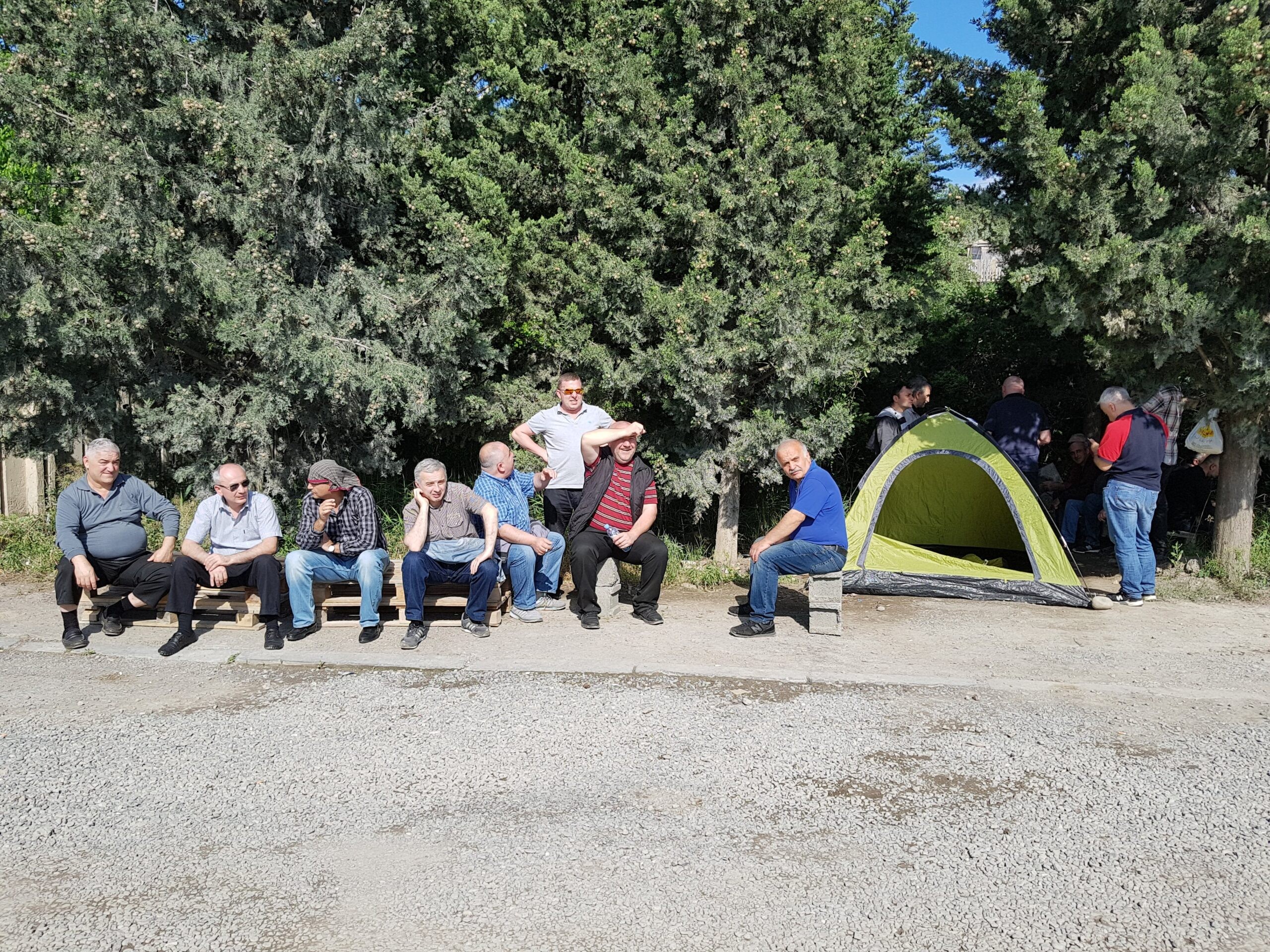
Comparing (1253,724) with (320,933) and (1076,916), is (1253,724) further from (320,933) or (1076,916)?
(320,933)

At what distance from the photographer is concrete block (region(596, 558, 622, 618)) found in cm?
681

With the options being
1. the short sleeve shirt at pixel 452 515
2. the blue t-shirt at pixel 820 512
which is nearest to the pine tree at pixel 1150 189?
the blue t-shirt at pixel 820 512

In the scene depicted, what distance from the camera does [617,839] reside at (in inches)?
140

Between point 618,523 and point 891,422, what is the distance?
311 cm

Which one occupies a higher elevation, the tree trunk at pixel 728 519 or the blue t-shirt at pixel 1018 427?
the blue t-shirt at pixel 1018 427

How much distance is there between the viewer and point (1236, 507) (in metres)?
7.84

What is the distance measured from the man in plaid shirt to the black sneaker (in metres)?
5.78

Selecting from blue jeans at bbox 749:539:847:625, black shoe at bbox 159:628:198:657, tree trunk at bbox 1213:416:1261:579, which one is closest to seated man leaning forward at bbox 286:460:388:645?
black shoe at bbox 159:628:198:657

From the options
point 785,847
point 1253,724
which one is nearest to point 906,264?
point 1253,724

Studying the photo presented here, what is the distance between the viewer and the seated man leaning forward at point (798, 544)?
249 inches

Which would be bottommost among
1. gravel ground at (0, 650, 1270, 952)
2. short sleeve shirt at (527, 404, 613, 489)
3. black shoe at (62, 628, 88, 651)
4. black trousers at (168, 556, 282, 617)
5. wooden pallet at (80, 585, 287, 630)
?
gravel ground at (0, 650, 1270, 952)

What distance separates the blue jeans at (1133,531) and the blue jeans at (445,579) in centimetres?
474

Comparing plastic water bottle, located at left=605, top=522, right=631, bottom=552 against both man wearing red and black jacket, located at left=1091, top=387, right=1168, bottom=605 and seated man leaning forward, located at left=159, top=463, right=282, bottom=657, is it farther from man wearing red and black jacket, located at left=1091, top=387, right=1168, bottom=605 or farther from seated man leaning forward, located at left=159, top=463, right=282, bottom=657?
man wearing red and black jacket, located at left=1091, top=387, right=1168, bottom=605

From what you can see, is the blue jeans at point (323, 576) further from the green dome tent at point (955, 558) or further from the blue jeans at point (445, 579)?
the green dome tent at point (955, 558)
